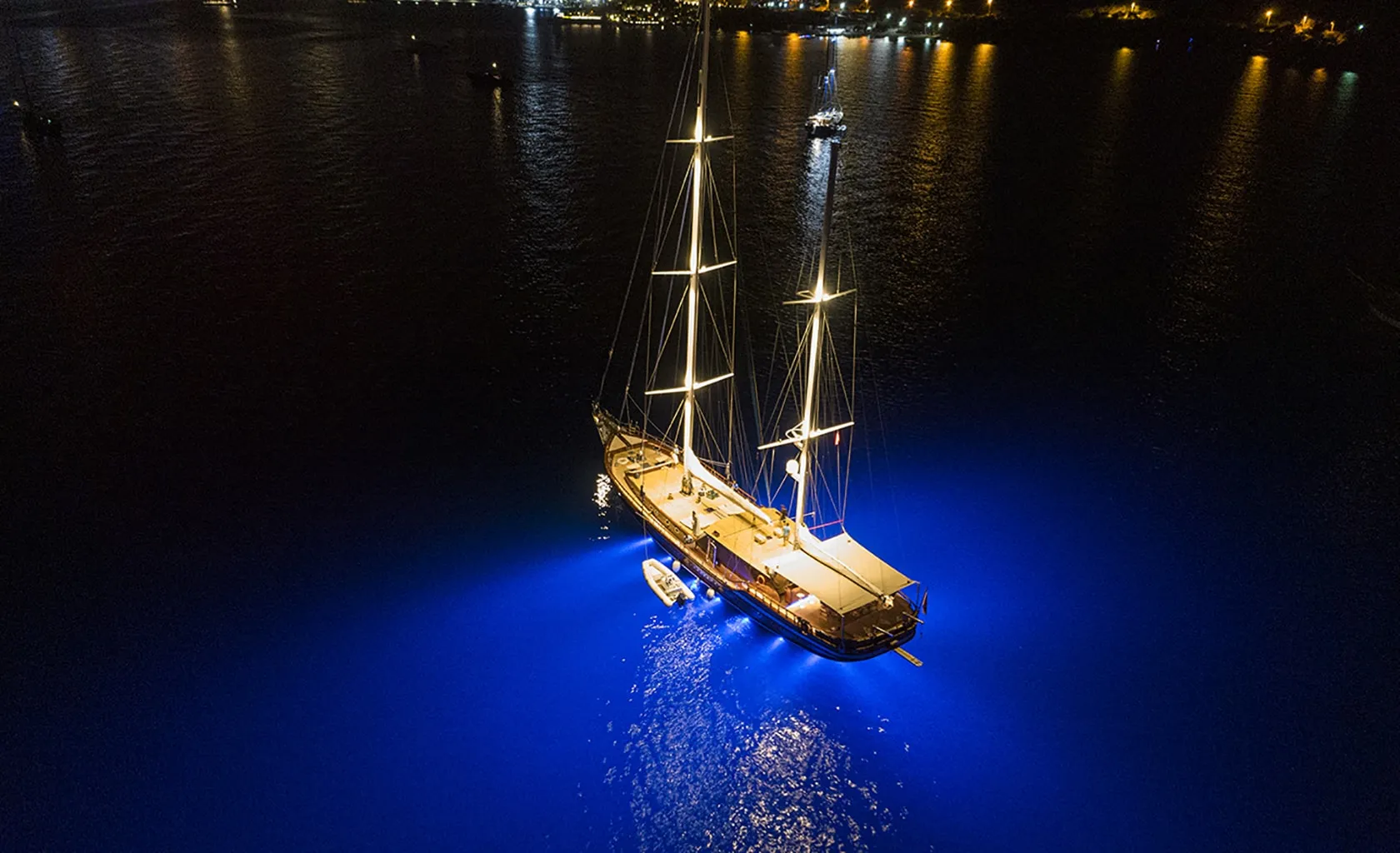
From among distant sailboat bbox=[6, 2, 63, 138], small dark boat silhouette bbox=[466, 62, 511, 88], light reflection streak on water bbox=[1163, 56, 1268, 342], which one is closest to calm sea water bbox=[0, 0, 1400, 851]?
light reflection streak on water bbox=[1163, 56, 1268, 342]

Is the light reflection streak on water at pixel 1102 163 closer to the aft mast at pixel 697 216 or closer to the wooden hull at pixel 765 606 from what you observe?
the aft mast at pixel 697 216

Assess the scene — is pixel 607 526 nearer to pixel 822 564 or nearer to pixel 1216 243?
pixel 822 564

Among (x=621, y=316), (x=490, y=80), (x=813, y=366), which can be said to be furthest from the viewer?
(x=490, y=80)

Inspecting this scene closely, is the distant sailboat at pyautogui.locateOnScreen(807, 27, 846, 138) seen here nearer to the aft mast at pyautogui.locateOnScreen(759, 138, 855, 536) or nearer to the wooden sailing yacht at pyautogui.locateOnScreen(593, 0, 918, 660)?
the wooden sailing yacht at pyautogui.locateOnScreen(593, 0, 918, 660)

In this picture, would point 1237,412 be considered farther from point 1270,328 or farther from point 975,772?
point 975,772

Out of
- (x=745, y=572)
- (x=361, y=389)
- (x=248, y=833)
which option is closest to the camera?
(x=248, y=833)

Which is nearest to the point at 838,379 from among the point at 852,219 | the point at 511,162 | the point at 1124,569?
the point at 1124,569

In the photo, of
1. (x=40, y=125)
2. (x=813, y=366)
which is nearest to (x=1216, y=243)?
(x=813, y=366)
